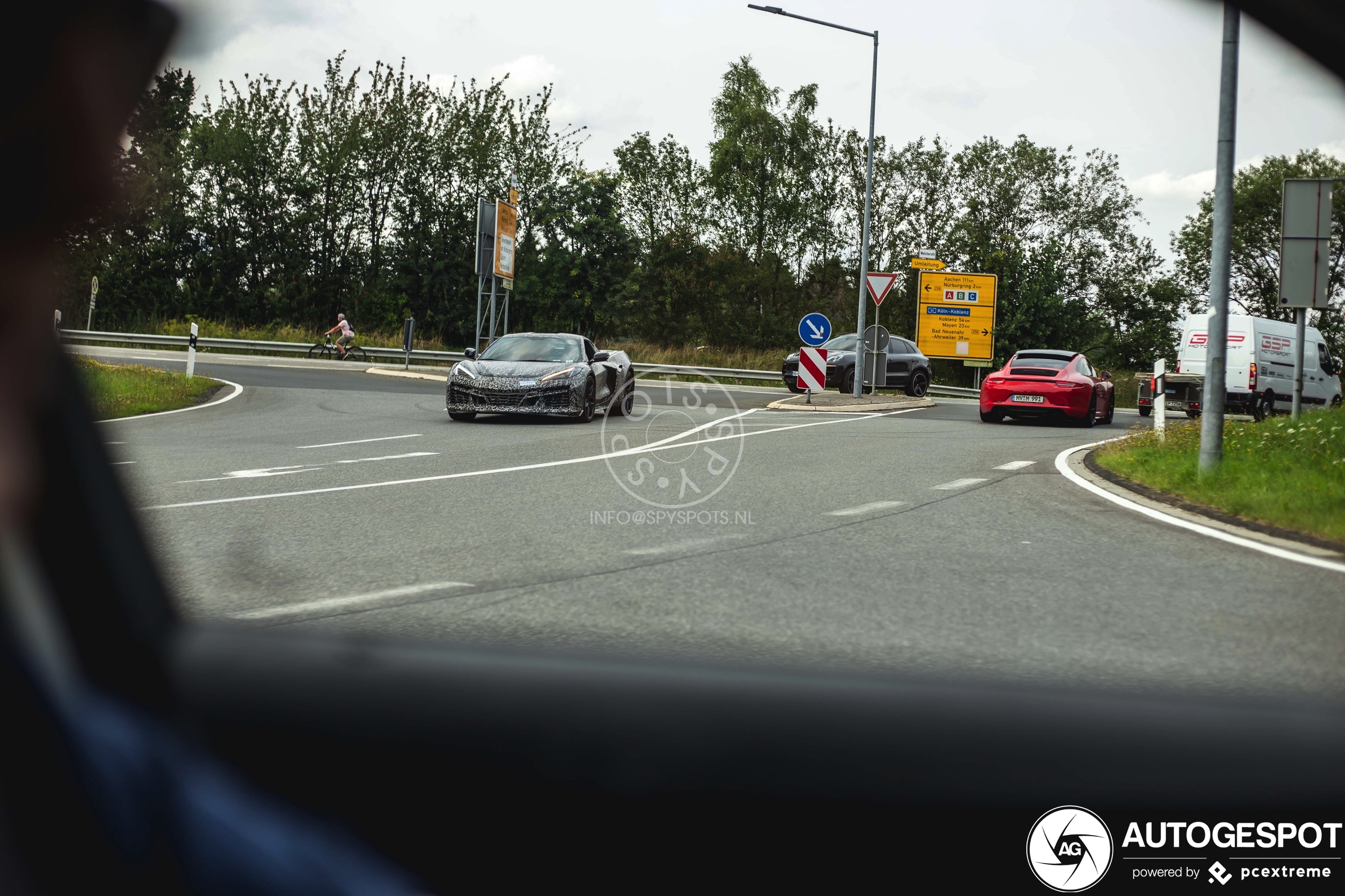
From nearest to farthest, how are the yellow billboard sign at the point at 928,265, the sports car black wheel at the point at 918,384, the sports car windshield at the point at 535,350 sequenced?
the sports car windshield at the point at 535,350 < the sports car black wheel at the point at 918,384 < the yellow billboard sign at the point at 928,265

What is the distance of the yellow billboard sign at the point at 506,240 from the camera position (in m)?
38.8

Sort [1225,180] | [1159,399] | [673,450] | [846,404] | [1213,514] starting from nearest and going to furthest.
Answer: [1225,180], [1213,514], [673,450], [1159,399], [846,404]

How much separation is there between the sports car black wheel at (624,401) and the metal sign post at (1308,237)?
59.0ft

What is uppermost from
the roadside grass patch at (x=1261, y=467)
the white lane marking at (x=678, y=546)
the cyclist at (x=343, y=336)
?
the cyclist at (x=343, y=336)

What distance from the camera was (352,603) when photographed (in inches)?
194

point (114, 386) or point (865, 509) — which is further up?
point (114, 386)

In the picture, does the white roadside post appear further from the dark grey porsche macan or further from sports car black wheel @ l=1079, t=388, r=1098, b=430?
the dark grey porsche macan

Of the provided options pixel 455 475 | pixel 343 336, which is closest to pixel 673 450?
pixel 455 475

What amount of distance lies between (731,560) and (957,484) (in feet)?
16.7

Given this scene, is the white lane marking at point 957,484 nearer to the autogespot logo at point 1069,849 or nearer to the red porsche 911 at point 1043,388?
the autogespot logo at point 1069,849

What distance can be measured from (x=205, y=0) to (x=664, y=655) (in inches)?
59.7

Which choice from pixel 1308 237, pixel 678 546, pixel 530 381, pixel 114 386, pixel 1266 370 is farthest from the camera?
pixel 1266 370

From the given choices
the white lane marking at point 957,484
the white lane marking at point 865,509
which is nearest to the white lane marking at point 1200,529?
the white lane marking at point 957,484

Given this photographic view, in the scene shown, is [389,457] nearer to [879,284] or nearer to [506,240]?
[879,284]
